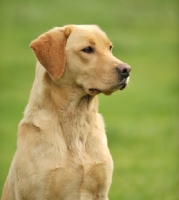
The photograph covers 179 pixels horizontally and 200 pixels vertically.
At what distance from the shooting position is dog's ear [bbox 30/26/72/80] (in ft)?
24.5

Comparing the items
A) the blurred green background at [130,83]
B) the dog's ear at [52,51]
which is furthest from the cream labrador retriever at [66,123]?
the blurred green background at [130,83]

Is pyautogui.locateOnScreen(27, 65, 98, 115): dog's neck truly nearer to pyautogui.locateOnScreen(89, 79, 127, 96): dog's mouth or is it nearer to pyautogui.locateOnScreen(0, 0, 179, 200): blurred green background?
pyautogui.locateOnScreen(89, 79, 127, 96): dog's mouth

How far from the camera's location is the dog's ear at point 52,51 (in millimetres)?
7453

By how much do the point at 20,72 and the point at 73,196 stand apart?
44.4ft

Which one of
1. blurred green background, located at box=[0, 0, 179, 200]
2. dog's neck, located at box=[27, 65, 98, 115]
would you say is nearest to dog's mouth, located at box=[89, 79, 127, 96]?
dog's neck, located at box=[27, 65, 98, 115]

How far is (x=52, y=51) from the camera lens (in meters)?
7.56

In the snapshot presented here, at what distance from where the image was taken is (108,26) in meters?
24.2

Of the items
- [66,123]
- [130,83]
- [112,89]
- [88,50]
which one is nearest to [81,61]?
[88,50]

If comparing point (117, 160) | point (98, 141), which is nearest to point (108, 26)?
point (117, 160)

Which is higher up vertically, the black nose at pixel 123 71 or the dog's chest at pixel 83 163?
the black nose at pixel 123 71

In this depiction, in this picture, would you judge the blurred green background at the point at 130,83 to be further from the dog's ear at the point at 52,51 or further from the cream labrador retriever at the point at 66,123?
the dog's ear at the point at 52,51

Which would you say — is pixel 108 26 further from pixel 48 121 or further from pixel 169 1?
pixel 48 121

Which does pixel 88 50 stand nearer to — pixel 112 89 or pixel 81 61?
pixel 81 61

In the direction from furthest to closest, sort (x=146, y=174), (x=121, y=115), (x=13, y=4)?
(x=13, y=4) < (x=121, y=115) < (x=146, y=174)
